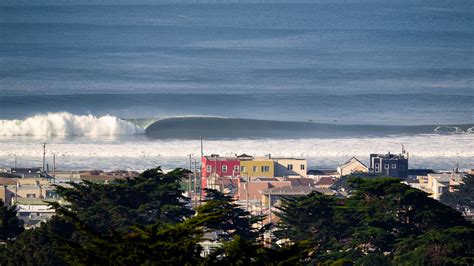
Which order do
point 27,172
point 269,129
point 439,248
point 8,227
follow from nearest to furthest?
1. point 439,248
2. point 8,227
3. point 27,172
4. point 269,129

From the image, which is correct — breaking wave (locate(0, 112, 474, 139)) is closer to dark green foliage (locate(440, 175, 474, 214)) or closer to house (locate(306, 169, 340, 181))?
house (locate(306, 169, 340, 181))

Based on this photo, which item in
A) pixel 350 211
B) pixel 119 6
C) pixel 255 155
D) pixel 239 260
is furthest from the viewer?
pixel 119 6

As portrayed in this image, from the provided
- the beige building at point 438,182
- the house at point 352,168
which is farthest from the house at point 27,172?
the beige building at point 438,182

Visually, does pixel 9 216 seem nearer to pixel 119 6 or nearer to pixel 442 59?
pixel 442 59

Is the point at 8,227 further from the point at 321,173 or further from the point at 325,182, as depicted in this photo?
the point at 321,173

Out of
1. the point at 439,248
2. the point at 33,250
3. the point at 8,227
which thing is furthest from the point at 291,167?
the point at 33,250

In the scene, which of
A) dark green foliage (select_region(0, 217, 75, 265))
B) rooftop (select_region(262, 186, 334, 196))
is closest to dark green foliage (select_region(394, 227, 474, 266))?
dark green foliage (select_region(0, 217, 75, 265))

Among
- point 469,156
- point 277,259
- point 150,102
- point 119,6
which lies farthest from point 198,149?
point 119,6
